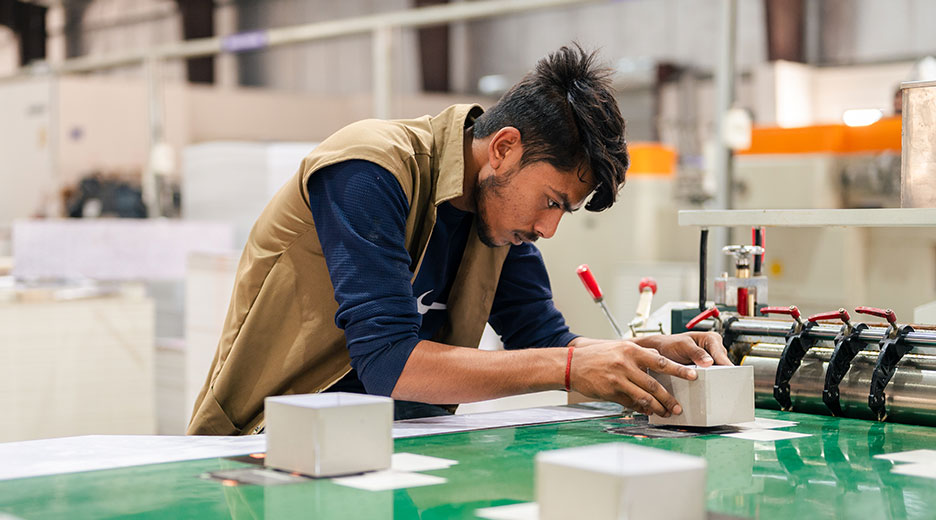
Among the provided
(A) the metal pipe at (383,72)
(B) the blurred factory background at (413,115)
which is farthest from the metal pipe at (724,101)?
(A) the metal pipe at (383,72)

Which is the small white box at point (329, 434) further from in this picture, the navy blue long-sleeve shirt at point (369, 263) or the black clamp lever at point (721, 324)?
the black clamp lever at point (721, 324)

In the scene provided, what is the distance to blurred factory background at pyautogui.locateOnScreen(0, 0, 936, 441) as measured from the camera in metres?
4.18

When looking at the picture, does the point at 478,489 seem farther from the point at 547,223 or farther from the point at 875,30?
the point at 875,30

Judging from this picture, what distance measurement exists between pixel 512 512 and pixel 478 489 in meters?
0.13

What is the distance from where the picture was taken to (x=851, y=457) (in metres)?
1.51

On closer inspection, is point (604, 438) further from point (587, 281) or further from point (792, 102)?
point (792, 102)

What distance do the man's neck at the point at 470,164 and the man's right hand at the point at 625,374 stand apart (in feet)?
1.38

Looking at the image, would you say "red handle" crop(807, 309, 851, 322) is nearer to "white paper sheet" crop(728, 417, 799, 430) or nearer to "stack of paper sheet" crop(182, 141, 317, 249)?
"white paper sheet" crop(728, 417, 799, 430)

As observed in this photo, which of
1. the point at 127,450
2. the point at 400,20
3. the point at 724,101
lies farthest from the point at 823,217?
the point at 400,20

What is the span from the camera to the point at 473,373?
5.54ft

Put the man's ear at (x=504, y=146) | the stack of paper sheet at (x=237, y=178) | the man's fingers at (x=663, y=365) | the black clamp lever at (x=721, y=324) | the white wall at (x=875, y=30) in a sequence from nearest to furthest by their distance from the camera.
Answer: the man's fingers at (x=663, y=365), the man's ear at (x=504, y=146), the black clamp lever at (x=721, y=324), the stack of paper sheet at (x=237, y=178), the white wall at (x=875, y=30)

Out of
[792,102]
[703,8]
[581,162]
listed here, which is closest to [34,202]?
[792,102]

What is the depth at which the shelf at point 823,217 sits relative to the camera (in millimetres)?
1768

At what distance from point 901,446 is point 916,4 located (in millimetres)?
7055
